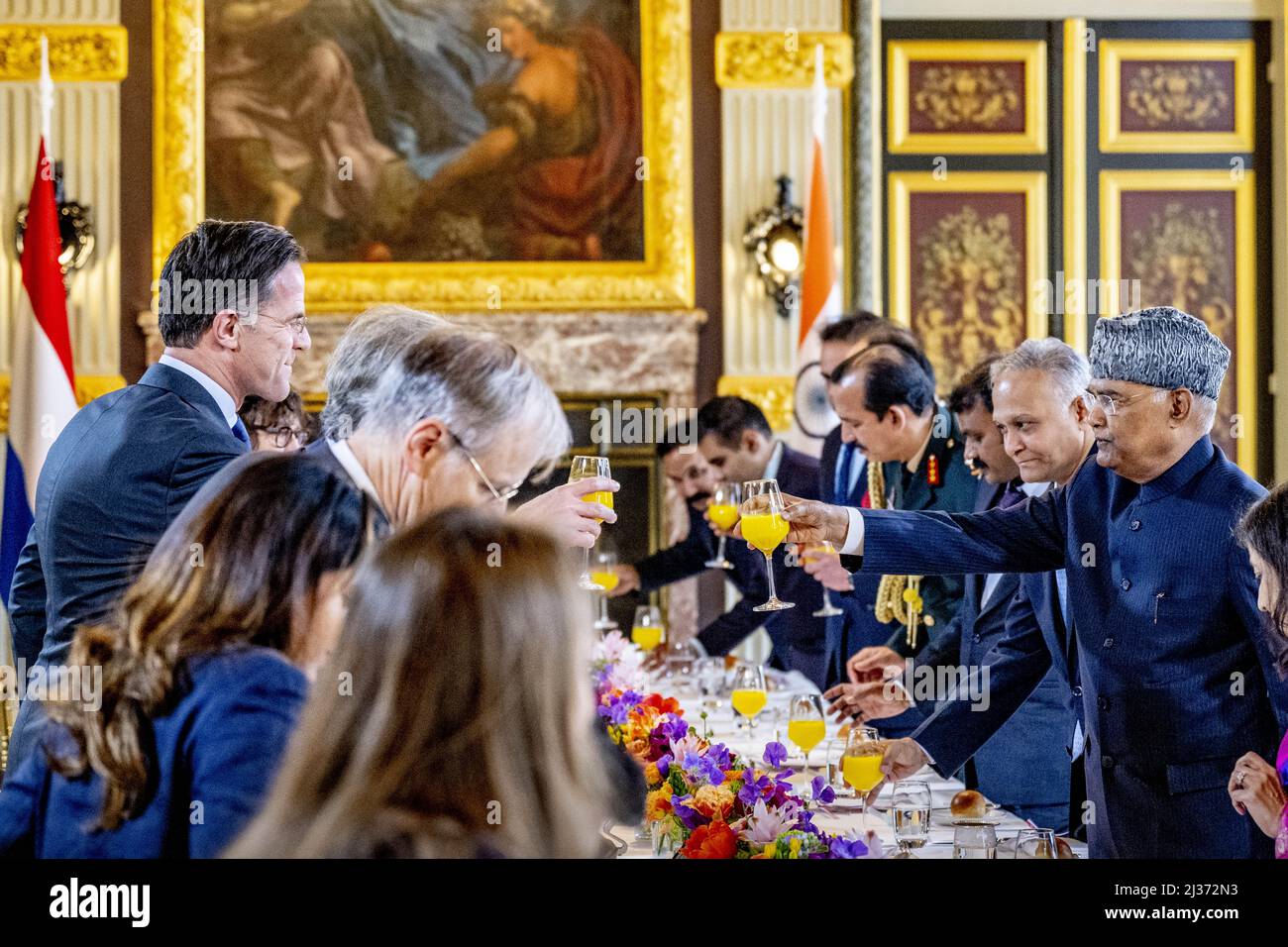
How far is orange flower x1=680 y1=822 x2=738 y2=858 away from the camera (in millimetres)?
2080

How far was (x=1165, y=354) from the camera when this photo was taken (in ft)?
8.31

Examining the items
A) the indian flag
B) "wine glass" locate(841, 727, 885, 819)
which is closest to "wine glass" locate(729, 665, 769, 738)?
"wine glass" locate(841, 727, 885, 819)

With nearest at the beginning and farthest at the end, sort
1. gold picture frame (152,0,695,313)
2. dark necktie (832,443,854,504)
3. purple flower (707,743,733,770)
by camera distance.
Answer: purple flower (707,743,733,770), dark necktie (832,443,854,504), gold picture frame (152,0,695,313)

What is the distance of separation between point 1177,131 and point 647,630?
15.1 feet

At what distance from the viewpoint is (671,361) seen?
23.6 ft

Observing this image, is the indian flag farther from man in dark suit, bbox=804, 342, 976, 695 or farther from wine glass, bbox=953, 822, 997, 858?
wine glass, bbox=953, 822, 997, 858

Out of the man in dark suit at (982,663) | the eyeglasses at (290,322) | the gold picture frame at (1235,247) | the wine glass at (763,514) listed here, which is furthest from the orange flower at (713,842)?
the gold picture frame at (1235,247)

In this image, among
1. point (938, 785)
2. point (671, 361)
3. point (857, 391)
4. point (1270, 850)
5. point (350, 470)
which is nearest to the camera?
point (350, 470)

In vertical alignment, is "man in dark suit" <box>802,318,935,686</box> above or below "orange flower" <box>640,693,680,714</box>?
above

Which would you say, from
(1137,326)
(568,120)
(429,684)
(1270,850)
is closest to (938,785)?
(1270,850)

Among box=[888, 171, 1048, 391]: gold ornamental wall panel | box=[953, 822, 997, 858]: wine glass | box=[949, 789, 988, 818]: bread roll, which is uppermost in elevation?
box=[888, 171, 1048, 391]: gold ornamental wall panel

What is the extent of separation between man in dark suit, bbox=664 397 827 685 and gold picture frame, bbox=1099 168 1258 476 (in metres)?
3.12
